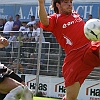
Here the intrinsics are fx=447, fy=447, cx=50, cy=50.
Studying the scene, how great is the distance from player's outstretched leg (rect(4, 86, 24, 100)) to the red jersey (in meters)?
1.33

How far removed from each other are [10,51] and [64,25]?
8.54m

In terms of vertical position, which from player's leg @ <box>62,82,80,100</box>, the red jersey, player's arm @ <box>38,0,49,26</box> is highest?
player's arm @ <box>38,0,49,26</box>

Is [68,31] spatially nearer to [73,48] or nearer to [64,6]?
[73,48]

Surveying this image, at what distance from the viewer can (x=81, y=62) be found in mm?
7082

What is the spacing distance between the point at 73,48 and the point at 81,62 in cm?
26

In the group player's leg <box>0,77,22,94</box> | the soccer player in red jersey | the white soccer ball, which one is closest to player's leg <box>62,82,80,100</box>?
the soccer player in red jersey

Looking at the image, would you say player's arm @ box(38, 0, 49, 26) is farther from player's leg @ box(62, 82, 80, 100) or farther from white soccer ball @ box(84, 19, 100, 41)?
A: player's leg @ box(62, 82, 80, 100)

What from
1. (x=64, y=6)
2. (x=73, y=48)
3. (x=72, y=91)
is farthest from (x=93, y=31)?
(x=72, y=91)

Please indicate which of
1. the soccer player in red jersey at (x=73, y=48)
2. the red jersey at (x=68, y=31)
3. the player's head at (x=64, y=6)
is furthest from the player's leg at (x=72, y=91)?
the player's head at (x=64, y=6)

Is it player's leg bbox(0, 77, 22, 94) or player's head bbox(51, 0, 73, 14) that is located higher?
player's head bbox(51, 0, 73, 14)

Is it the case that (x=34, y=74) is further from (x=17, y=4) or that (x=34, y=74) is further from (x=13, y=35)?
(x=17, y=4)

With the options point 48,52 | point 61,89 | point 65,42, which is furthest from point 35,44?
point 65,42

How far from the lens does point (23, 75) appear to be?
15.0m

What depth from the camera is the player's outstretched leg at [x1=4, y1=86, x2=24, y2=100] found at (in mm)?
6055
